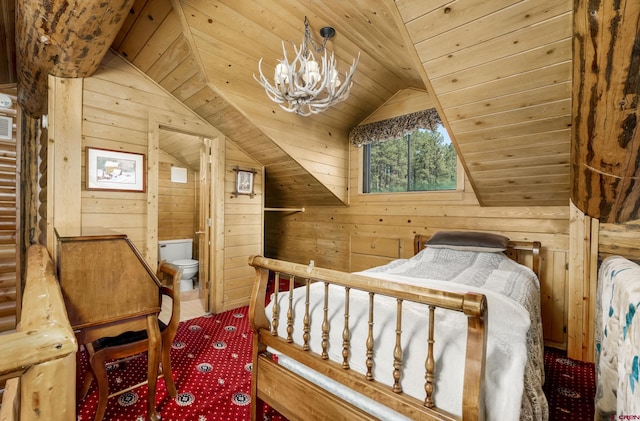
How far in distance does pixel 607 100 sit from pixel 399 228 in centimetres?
243

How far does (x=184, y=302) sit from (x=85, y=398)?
192cm

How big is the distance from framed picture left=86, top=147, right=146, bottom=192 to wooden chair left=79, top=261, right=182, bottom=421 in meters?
1.16

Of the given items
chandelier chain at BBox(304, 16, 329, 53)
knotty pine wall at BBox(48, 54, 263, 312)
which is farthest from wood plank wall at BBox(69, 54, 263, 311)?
chandelier chain at BBox(304, 16, 329, 53)

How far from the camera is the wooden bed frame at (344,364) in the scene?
3.11 feet

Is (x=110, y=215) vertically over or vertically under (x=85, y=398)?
over

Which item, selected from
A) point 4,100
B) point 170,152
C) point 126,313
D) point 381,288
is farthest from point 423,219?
point 4,100

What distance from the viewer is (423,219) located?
3439 mm

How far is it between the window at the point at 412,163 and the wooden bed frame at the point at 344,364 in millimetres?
2244

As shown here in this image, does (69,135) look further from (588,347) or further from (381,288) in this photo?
(588,347)

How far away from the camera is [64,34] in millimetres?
1779

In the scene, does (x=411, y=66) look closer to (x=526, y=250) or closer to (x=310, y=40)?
(x=310, y=40)

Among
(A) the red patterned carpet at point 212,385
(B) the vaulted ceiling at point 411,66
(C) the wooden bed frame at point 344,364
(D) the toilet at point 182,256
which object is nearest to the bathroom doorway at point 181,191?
(D) the toilet at point 182,256

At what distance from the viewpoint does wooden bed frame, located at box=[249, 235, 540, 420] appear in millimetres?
949

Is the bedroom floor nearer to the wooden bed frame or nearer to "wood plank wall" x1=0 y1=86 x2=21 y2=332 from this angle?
the wooden bed frame
